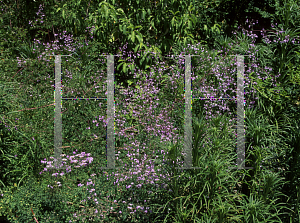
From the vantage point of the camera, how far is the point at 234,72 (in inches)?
201

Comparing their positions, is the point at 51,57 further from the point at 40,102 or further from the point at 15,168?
the point at 15,168

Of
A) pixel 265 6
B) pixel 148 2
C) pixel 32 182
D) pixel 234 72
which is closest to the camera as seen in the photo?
pixel 32 182

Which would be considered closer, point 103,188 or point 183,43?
point 103,188

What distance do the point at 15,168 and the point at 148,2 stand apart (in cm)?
369

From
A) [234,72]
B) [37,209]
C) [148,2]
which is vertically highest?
[148,2]

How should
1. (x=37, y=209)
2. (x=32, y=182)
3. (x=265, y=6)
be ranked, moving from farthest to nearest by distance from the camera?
(x=265, y=6)
(x=32, y=182)
(x=37, y=209)

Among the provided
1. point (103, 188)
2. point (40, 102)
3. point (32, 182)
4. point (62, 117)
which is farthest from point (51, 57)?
point (103, 188)

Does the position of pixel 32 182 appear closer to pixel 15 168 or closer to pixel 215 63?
pixel 15 168

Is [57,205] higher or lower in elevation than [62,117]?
lower

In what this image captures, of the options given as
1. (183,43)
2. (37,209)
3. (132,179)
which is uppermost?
(183,43)

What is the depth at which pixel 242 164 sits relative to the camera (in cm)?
355

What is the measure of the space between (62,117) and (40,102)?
51 cm

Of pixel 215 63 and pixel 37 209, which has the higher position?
pixel 215 63

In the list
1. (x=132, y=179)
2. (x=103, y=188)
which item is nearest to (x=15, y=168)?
(x=103, y=188)
